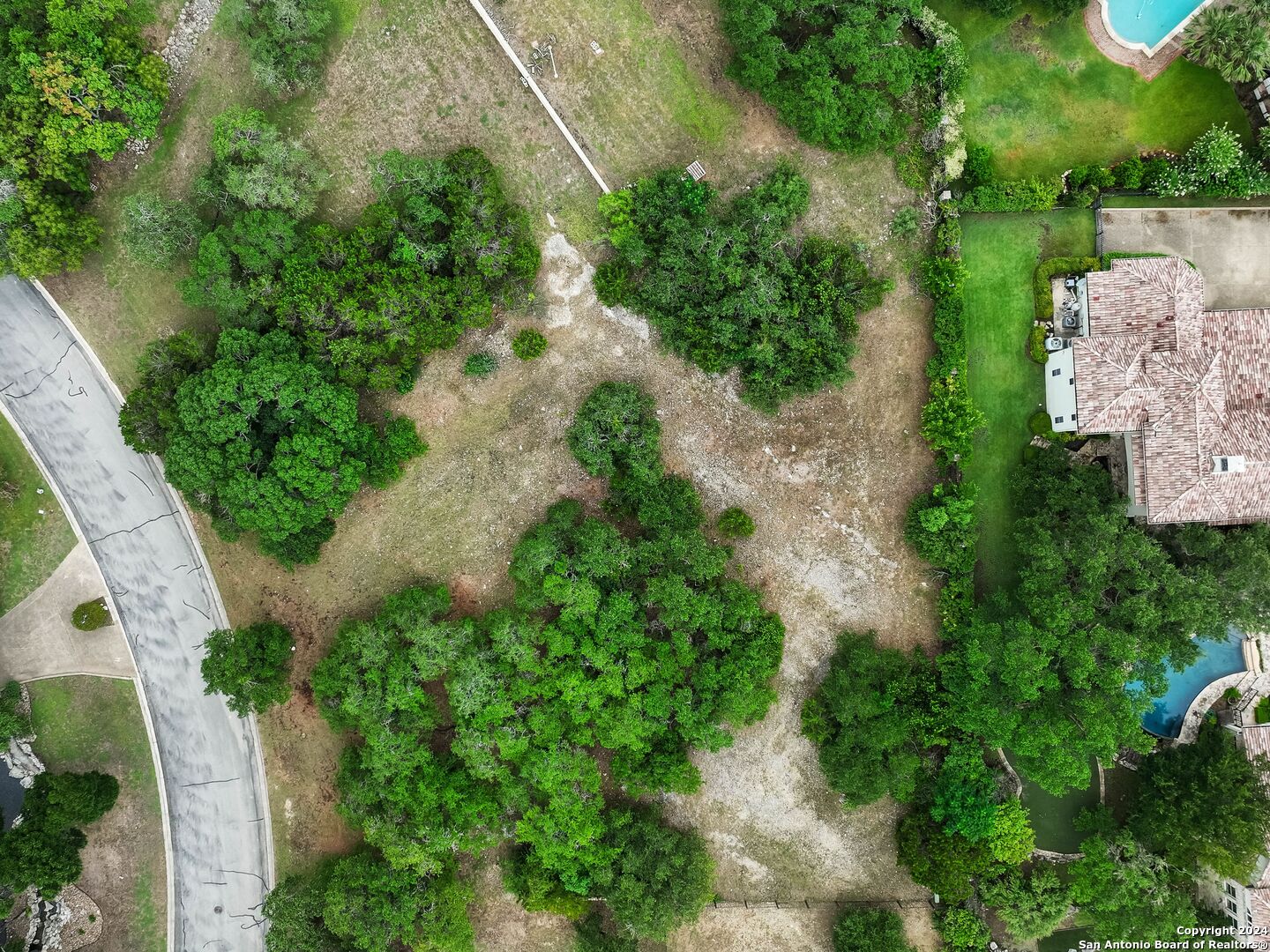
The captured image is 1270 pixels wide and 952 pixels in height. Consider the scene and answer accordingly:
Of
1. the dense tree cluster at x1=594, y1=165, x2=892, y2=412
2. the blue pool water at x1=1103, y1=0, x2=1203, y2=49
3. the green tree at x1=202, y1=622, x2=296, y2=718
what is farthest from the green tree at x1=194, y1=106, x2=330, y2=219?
the blue pool water at x1=1103, y1=0, x2=1203, y2=49

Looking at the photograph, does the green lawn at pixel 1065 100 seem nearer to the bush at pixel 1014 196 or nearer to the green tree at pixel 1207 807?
the bush at pixel 1014 196

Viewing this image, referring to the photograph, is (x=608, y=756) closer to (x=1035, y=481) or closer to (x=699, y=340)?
(x=699, y=340)

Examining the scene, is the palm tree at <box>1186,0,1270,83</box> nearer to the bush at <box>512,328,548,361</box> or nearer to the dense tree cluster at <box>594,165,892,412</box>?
the dense tree cluster at <box>594,165,892,412</box>

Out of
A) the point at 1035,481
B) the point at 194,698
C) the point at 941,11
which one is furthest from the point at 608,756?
the point at 941,11

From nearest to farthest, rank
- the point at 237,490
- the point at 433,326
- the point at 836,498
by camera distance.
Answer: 1. the point at 237,490
2. the point at 433,326
3. the point at 836,498

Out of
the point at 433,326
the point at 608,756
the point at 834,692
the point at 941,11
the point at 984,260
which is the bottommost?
the point at 608,756

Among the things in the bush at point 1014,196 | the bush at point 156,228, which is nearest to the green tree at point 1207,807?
the bush at point 1014,196
